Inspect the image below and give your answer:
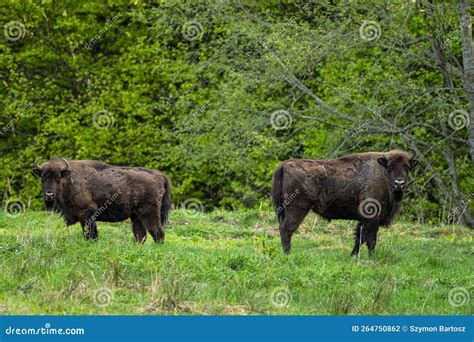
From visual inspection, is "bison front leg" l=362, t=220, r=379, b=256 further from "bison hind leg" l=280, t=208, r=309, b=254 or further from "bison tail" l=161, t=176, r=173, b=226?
"bison tail" l=161, t=176, r=173, b=226

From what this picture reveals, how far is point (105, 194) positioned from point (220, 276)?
165 inches

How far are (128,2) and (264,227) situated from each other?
15.7 meters

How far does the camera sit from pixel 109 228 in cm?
1709

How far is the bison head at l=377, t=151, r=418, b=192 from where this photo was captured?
14.9 meters

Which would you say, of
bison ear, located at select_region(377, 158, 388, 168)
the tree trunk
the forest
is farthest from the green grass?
the forest

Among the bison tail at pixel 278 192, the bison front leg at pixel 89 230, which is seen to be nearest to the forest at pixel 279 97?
the bison tail at pixel 278 192

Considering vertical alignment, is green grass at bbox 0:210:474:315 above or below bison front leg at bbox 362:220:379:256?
below

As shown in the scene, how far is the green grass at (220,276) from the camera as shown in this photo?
10180 mm

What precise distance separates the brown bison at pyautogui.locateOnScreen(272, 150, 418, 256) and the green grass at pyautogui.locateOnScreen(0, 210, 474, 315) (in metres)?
0.51

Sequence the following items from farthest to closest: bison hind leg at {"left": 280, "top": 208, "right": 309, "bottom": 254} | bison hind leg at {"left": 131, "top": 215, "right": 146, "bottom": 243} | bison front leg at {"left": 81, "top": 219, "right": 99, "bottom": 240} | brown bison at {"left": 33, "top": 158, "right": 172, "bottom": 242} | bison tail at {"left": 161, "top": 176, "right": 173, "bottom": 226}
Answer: bison tail at {"left": 161, "top": 176, "right": 173, "bottom": 226} < bison hind leg at {"left": 131, "top": 215, "right": 146, "bottom": 243} < brown bison at {"left": 33, "top": 158, "right": 172, "bottom": 242} < bison front leg at {"left": 81, "top": 219, "right": 99, "bottom": 240} < bison hind leg at {"left": 280, "top": 208, "right": 309, "bottom": 254}

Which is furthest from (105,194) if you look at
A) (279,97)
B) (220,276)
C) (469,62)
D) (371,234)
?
(279,97)

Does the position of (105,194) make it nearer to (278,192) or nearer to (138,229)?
(138,229)

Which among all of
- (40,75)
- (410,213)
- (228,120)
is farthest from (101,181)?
(40,75)

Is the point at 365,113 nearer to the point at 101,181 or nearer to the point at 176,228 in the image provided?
the point at 176,228
